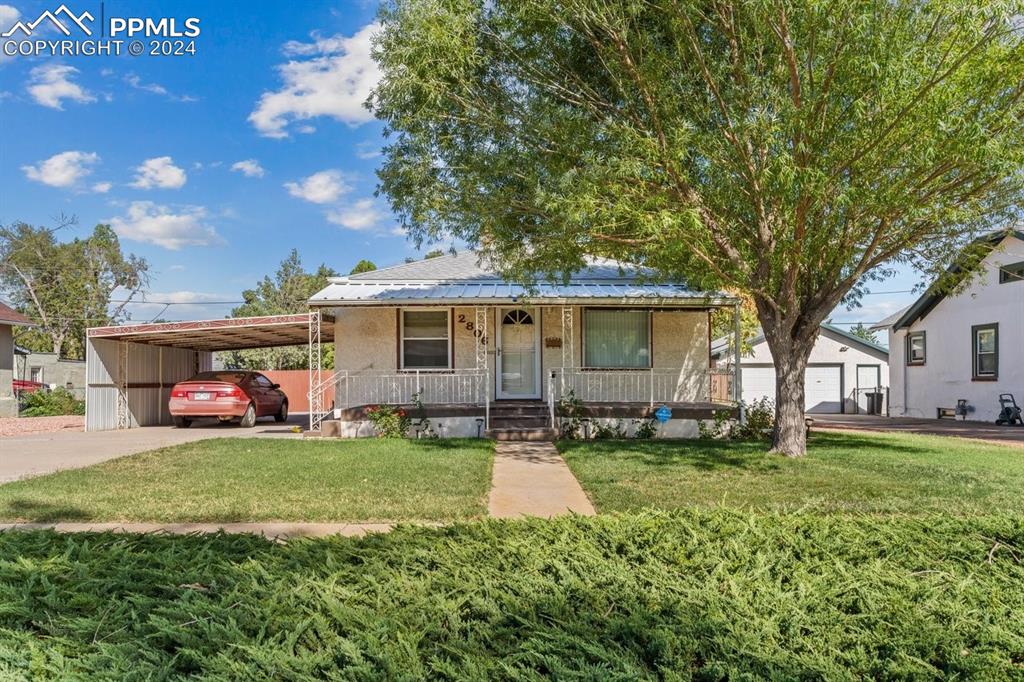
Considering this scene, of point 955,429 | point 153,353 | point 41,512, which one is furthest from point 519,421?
point 153,353

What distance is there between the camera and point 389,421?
1224 cm

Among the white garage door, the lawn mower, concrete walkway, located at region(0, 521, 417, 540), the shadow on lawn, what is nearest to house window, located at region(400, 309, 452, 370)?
the shadow on lawn

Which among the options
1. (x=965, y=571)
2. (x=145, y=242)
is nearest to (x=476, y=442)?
(x=965, y=571)

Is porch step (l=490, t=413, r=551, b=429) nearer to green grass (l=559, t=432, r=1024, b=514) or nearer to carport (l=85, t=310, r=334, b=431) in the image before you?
green grass (l=559, t=432, r=1024, b=514)

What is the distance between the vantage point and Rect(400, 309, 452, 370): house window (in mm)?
14000

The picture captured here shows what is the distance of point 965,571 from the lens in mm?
3078

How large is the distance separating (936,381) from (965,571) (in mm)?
20239

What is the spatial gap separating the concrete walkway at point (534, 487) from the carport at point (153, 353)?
5.65 meters

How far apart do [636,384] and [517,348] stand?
2.81 m

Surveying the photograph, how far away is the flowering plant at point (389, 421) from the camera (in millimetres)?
12219

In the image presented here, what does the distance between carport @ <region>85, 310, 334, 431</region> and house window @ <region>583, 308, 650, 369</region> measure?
6.07m

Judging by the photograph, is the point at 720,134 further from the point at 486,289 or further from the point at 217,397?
the point at 217,397

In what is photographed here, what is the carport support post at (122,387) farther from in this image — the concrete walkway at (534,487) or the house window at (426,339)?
the concrete walkway at (534,487)

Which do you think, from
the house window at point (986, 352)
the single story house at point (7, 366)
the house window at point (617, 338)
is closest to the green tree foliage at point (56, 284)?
the single story house at point (7, 366)
